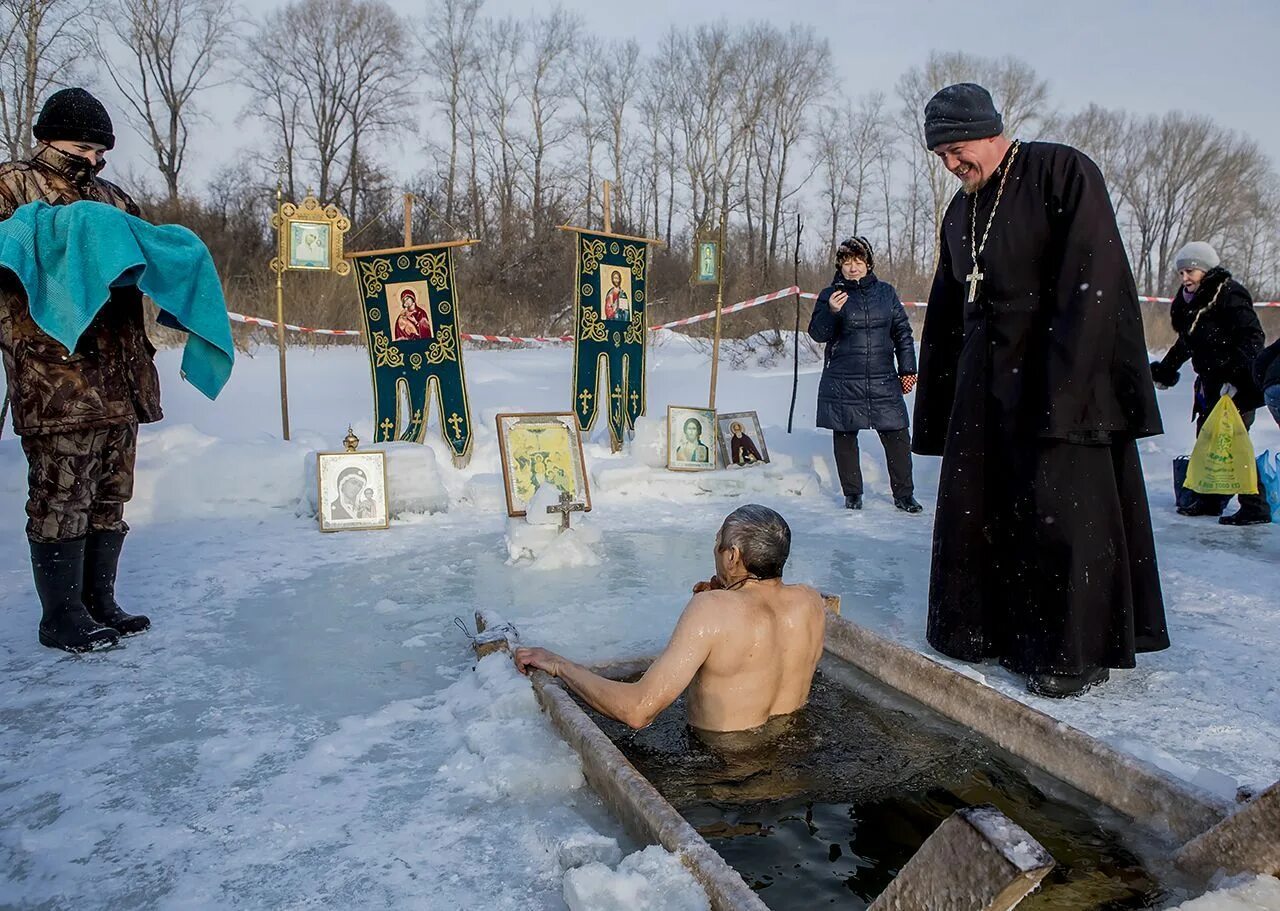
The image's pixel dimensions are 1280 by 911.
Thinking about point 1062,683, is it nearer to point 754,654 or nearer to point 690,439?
point 754,654

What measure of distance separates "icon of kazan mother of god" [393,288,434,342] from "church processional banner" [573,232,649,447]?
4.36 feet

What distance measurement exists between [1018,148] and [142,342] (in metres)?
3.43

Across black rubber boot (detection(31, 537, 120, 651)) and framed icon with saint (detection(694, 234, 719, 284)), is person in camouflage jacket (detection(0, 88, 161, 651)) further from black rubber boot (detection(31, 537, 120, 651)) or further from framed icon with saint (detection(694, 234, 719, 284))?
framed icon with saint (detection(694, 234, 719, 284))

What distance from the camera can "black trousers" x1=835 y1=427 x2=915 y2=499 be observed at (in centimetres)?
651

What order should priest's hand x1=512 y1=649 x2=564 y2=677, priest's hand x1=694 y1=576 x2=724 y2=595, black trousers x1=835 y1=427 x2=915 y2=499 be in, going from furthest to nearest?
black trousers x1=835 y1=427 x2=915 y2=499, priest's hand x1=512 y1=649 x2=564 y2=677, priest's hand x1=694 y1=576 x2=724 y2=595

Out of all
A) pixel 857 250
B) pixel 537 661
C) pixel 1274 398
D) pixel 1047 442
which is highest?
pixel 857 250

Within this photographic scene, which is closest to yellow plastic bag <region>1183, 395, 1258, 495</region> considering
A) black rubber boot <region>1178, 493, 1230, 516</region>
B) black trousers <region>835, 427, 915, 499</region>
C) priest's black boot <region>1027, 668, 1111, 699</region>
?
black rubber boot <region>1178, 493, 1230, 516</region>

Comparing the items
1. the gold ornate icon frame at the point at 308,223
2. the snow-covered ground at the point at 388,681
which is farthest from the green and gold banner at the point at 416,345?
the snow-covered ground at the point at 388,681

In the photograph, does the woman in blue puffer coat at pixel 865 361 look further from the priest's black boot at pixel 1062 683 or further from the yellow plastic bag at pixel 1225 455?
the priest's black boot at pixel 1062 683

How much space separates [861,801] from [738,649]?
0.49 metres

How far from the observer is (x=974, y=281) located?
335cm

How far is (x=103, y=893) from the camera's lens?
6.65 ft

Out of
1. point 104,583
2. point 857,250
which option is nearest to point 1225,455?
point 857,250

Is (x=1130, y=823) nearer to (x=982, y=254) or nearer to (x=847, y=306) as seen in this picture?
(x=982, y=254)
